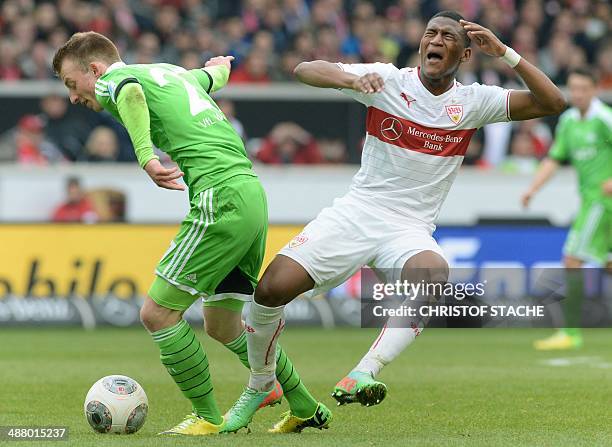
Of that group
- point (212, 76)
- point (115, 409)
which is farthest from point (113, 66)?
point (115, 409)

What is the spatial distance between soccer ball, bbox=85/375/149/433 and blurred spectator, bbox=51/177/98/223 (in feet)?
31.4

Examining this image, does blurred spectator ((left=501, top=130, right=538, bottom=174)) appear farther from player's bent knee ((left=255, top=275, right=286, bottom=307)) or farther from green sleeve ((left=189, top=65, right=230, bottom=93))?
player's bent knee ((left=255, top=275, right=286, bottom=307))

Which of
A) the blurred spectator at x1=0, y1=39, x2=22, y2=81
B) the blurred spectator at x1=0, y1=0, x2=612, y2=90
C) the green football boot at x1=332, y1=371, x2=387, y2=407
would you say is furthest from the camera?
the blurred spectator at x1=0, y1=0, x2=612, y2=90

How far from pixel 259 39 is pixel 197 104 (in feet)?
39.6

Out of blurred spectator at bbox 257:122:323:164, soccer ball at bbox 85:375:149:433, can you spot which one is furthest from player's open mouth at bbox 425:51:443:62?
blurred spectator at bbox 257:122:323:164

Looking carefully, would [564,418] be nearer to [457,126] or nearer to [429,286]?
[429,286]

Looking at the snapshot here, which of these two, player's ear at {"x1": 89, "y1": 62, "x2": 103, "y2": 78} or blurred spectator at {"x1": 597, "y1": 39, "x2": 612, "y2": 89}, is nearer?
player's ear at {"x1": 89, "y1": 62, "x2": 103, "y2": 78}

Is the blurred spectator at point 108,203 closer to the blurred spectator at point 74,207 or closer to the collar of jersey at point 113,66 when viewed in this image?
the blurred spectator at point 74,207

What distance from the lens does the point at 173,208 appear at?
17.9 m

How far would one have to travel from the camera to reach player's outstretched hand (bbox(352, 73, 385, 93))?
6801mm

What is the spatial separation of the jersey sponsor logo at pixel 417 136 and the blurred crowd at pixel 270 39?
10.4m

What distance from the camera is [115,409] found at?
7.16 m

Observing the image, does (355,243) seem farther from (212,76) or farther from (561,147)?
(561,147)

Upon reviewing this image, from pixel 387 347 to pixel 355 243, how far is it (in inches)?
25.5
